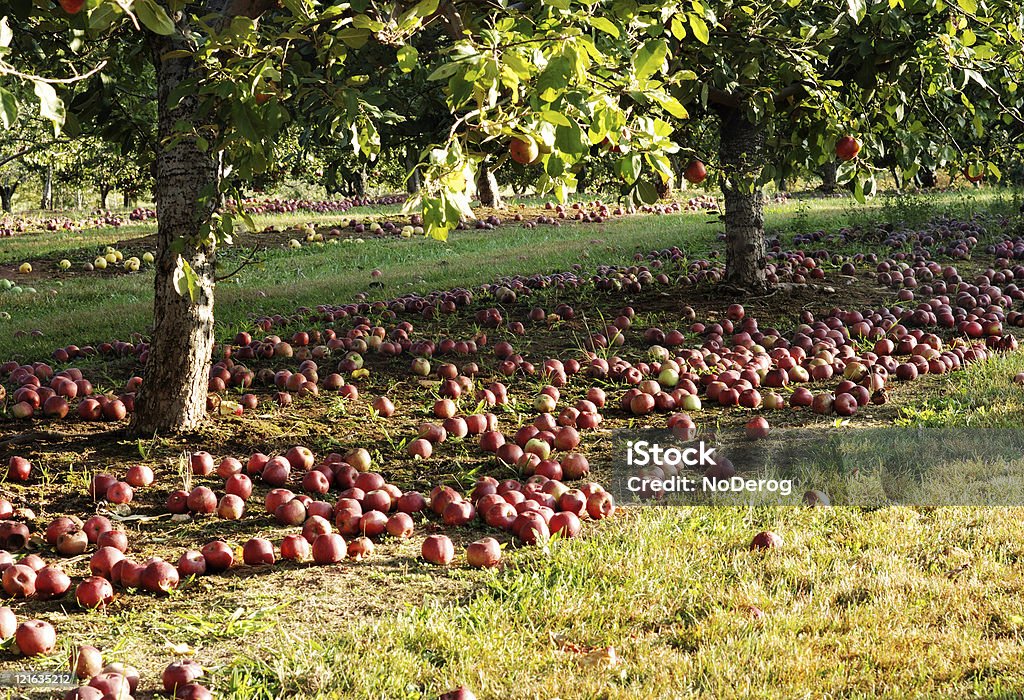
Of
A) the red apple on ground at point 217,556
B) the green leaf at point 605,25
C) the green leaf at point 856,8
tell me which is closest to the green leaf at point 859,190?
the green leaf at point 856,8

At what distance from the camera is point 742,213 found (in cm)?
873

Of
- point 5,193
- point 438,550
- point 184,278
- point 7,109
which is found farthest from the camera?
point 5,193

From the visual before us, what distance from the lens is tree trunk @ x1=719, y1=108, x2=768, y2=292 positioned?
8.62m

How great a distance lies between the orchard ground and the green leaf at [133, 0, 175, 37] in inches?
76.5

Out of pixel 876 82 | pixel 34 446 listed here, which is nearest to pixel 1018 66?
pixel 876 82

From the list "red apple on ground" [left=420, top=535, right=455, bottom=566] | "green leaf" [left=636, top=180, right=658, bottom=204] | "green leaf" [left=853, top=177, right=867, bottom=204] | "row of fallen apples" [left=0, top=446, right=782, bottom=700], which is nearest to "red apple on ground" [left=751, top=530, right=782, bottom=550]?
"row of fallen apples" [left=0, top=446, right=782, bottom=700]

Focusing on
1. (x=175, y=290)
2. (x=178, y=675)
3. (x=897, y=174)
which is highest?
(x=897, y=174)

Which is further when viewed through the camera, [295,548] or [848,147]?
[848,147]
